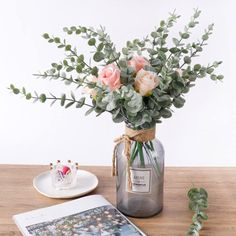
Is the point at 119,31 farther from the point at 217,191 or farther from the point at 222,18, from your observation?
the point at 217,191

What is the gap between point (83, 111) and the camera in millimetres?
3445

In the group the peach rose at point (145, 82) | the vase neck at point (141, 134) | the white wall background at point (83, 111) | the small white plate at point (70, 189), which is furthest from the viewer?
A: the white wall background at point (83, 111)

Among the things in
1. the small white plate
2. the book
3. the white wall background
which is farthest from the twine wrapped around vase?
the white wall background

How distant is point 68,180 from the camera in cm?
171

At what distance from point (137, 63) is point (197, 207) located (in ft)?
1.48

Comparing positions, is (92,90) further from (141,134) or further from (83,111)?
(83,111)

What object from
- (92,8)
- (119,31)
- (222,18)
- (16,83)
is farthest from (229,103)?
(16,83)

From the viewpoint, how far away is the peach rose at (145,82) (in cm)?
139

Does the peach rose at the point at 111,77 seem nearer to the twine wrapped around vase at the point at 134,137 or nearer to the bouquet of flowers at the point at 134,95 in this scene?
the bouquet of flowers at the point at 134,95

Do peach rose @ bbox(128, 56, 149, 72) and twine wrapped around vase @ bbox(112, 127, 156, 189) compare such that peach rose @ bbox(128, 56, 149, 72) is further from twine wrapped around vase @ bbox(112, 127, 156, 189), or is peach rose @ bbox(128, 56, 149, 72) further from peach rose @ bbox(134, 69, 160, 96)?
twine wrapped around vase @ bbox(112, 127, 156, 189)

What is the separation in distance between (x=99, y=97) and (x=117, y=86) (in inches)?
2.3

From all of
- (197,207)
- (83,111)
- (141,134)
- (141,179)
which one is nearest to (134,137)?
(141,134)

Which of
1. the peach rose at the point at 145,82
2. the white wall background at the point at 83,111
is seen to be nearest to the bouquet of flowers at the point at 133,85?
the peach rose at the point at 145,82

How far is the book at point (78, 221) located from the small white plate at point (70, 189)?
0.06 m
